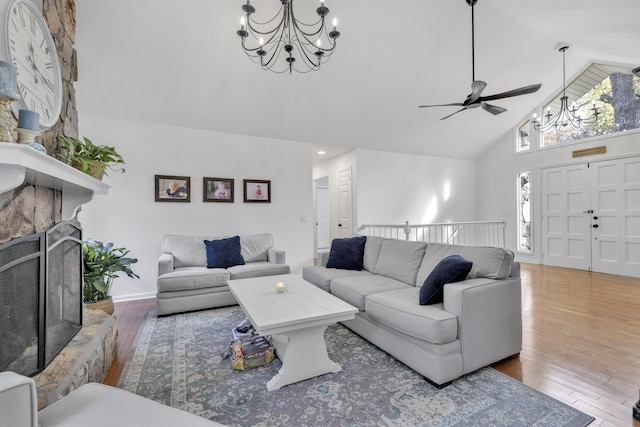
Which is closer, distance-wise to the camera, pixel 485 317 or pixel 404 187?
pixel 485 317

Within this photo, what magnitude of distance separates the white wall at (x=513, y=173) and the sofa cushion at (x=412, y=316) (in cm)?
539

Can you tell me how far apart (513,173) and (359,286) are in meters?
5.83

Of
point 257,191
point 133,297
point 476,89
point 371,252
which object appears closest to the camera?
point 476,89

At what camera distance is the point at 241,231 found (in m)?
4.73

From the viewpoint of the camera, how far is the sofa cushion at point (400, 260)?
2.85m

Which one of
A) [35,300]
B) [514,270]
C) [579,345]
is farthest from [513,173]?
[35,300]

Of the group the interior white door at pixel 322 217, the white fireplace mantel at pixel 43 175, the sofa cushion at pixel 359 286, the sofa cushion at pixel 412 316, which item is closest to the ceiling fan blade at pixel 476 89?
the sofa cushion at pixel 359 286

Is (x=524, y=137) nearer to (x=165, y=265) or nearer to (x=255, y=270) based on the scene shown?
(x=255, y=270)

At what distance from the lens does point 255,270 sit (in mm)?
3670

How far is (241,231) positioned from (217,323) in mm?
1931

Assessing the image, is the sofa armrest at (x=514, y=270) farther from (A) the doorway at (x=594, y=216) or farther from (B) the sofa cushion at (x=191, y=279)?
(A) the doorway at (x=594, y=216)

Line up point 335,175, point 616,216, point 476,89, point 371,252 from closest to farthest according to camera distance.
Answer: point 476,89, point 371,252, point 616,216, point 335,175

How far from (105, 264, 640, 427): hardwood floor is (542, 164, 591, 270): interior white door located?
52.9 inches

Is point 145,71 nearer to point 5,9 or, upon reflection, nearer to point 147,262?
point 5,9
